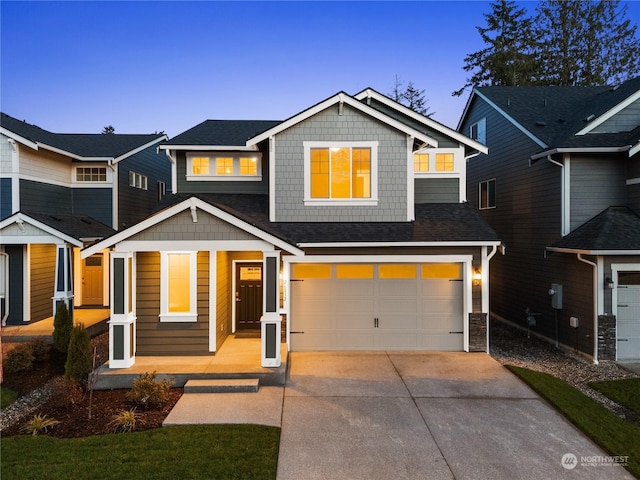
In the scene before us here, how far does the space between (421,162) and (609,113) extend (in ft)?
16.7

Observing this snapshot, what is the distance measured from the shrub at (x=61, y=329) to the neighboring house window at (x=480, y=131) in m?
15.0

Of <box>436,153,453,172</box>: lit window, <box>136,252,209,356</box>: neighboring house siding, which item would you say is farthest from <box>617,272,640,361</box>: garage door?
<box>136,252,209,356</box>: neighboring house siding

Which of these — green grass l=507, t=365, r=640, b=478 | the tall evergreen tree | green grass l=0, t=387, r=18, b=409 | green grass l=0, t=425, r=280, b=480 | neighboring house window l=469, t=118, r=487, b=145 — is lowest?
green grass l=0, t=387, r=18, b=409

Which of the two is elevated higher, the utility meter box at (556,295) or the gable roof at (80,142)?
the gable roof at (80,142)

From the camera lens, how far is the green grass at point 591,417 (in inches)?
204

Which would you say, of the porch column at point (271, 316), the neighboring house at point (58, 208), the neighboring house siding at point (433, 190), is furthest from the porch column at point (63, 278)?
the neighboring house siding at point (433, 190)

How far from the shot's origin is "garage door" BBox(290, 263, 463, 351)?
31.1 feet

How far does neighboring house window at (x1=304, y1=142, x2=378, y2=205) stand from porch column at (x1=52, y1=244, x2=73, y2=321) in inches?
275

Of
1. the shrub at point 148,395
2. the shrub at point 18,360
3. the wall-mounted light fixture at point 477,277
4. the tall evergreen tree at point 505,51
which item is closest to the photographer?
the shrub at point 148,395

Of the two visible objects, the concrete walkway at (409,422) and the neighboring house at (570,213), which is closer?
the concrete walkway at (409,422)

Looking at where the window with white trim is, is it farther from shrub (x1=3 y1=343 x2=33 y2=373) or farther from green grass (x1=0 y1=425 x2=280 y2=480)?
shrub (x1=3 y1=343 x2=33 y2=373)

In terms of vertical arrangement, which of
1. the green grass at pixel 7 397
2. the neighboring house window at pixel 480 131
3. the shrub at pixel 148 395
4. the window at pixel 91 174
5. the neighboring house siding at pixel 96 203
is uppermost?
the neighboring house window at pixel 480 131

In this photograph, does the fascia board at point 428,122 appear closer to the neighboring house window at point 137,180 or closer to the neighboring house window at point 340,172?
the neighboring house window at point 340,172

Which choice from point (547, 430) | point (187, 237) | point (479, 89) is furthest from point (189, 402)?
point (479, 89)
